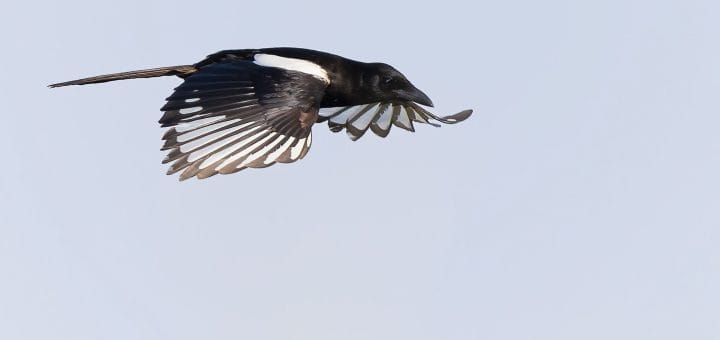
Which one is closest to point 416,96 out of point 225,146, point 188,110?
point 188,110

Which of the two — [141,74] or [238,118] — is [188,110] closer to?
[238,118]

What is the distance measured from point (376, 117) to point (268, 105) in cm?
161

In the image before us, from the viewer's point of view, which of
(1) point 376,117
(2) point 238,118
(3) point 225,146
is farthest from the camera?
(1) point 376,117

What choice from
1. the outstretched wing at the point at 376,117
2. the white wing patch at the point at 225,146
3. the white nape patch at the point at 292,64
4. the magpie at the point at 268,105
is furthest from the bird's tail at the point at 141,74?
the white wing patch at the point at 225,146

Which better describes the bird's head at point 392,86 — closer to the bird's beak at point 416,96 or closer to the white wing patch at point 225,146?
the bird's beak at point 416,96

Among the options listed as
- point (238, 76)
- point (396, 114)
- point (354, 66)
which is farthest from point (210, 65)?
point (396, 114)

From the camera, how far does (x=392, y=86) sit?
Answer: 28.4ft

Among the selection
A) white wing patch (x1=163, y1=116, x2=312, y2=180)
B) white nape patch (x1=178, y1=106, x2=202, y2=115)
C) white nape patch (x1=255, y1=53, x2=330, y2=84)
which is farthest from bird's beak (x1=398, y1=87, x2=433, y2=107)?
white nape patch (x1=178, y1=106, x2=202, y2=115)

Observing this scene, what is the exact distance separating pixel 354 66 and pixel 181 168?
5.79 ft

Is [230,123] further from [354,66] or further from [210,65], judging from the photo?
[354,66]

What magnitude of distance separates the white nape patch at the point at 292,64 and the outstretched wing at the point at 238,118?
7 centimetres

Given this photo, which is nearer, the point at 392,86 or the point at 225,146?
the point at 225,146

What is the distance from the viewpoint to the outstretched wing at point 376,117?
8977mm

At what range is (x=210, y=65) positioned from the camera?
7.95 metres
